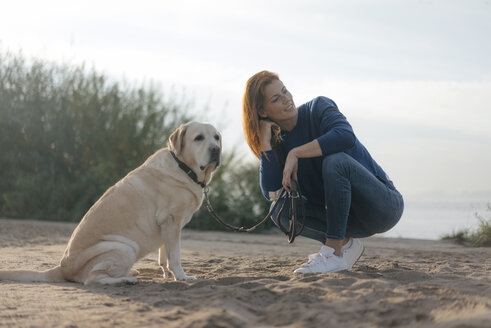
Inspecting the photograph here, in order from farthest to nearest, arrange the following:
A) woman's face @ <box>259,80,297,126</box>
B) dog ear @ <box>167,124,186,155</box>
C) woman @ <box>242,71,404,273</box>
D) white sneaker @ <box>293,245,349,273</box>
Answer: dog ear @ <box>167,124,186,155</box> → woman's face @ <box>259,80,297,126</box> → woman @ <box>242,71,404,273</box> → white sneaker @ <box>293,245,349,273</box>

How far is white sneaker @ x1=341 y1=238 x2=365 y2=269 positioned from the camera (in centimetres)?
425

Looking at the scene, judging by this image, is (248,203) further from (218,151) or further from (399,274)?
(399,274)

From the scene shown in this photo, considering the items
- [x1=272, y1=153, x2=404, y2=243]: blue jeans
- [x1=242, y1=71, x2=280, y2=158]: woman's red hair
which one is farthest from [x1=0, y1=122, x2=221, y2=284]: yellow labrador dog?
[x1=272, y1=153, x2=404, y2=243]: blue jeans

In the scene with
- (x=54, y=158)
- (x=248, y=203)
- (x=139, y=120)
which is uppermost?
(x=139, y=120)

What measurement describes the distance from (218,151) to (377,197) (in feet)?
4.44

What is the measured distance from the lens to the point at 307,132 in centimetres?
436

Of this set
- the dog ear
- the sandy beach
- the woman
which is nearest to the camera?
the sandy beach

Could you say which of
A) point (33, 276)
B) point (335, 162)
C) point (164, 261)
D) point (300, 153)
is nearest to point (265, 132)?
point (300, 153)

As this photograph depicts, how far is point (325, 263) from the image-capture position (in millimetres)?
3943

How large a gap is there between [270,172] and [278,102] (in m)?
0.60

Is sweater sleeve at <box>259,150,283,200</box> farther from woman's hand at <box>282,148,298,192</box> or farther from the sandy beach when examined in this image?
the sandy beach

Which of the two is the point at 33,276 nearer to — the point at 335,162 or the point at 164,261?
the point at 164,261

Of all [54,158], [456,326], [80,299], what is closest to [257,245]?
[80,299]

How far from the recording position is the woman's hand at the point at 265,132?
4.27 m
